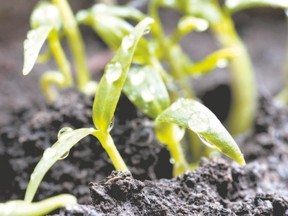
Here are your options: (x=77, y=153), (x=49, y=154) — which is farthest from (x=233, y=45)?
(x=49, y=154)

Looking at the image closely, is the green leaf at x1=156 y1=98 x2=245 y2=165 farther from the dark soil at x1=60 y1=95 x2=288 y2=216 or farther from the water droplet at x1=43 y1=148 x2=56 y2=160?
the water droplet at x1=43 y1=148 x2=56 y2=160

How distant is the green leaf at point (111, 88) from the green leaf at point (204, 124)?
0.10 m

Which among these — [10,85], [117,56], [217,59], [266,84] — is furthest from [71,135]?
[266,84]

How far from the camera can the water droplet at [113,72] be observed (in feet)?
2.58

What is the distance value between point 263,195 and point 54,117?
0.53 m

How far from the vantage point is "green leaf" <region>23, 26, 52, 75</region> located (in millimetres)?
804

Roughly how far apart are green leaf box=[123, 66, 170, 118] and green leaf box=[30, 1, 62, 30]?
0.96 feet

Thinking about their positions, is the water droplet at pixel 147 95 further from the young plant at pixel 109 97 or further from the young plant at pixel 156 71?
the young plant at pixel 109 97

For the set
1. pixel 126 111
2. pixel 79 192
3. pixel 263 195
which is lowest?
pixel 263 195

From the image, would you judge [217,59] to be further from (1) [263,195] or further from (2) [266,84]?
(2) [266,84]

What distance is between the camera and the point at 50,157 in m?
0.70

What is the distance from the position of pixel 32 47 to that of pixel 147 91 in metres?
0.24

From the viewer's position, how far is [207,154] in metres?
1.28

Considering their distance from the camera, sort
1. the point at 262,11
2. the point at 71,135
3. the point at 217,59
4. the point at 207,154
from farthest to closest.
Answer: the point at 262,11
the point at 207,154
the point at 217,59
the point at 71,135
